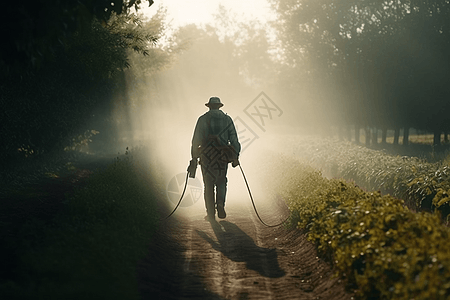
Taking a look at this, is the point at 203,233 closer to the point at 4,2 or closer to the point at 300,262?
the point at 300,262

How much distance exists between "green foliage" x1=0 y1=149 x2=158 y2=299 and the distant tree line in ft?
79.3

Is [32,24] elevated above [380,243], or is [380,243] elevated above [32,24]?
[32,24]

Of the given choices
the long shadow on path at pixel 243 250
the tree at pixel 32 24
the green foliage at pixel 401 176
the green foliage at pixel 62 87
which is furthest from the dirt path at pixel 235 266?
the green foliage at pixel 62 87

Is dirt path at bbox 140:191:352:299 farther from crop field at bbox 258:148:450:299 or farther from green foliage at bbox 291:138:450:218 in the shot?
green foliage at bbox 291:138:450:218

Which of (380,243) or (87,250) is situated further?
(87,250)

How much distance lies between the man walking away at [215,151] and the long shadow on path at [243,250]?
27.6 inches

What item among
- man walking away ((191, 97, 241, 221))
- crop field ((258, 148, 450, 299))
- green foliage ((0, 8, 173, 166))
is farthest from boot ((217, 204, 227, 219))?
green foliage ((0, 8, 173, 166))

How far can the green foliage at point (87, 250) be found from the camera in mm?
5402

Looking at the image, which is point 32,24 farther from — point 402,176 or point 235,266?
point 402,176

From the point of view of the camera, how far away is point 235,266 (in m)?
7.70

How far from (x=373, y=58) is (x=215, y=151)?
22967 millimetres

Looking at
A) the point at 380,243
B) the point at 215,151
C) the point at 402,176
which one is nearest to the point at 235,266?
the point at 380,243

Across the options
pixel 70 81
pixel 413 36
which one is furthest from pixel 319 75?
pixel 70 81

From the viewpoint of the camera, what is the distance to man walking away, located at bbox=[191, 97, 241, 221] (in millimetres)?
10789
